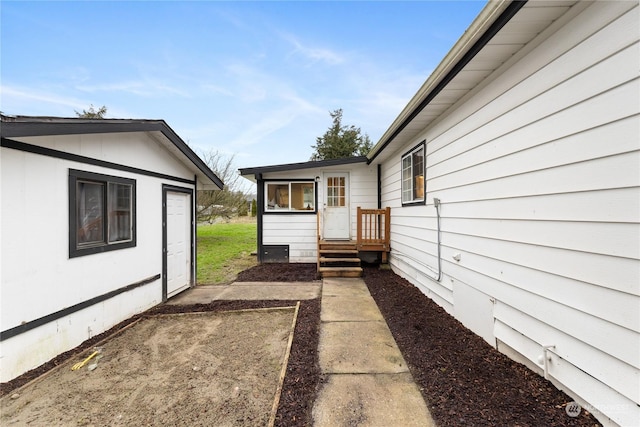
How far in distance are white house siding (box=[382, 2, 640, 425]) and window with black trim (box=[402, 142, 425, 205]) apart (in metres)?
1.60

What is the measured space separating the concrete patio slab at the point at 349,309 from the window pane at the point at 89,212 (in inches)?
123

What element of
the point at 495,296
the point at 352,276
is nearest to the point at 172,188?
the point at 352,276

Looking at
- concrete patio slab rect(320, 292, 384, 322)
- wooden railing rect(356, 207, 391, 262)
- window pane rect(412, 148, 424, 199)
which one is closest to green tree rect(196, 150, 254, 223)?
wooden railing rect(356, 207, 391, 262)

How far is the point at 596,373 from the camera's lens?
163cm

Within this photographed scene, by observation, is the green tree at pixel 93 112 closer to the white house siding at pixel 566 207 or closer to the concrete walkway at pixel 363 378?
the concrete walkway at pixel 363 378

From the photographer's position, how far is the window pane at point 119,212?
12.1 ft

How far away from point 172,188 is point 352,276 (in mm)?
4166

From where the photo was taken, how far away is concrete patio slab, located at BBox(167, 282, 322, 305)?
4.80m

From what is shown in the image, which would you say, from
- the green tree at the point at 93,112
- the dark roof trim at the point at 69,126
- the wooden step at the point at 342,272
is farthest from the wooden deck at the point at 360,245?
the green tree at the point at 93,112

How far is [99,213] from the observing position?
3504mm

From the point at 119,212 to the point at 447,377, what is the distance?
4.50m

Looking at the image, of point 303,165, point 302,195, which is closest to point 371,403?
point 303,165

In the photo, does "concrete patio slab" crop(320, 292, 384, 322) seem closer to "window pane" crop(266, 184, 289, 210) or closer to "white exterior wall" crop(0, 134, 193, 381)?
"white exterior wall" crop(0, 134, 193, 381)

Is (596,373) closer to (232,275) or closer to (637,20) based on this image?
(637,20)
